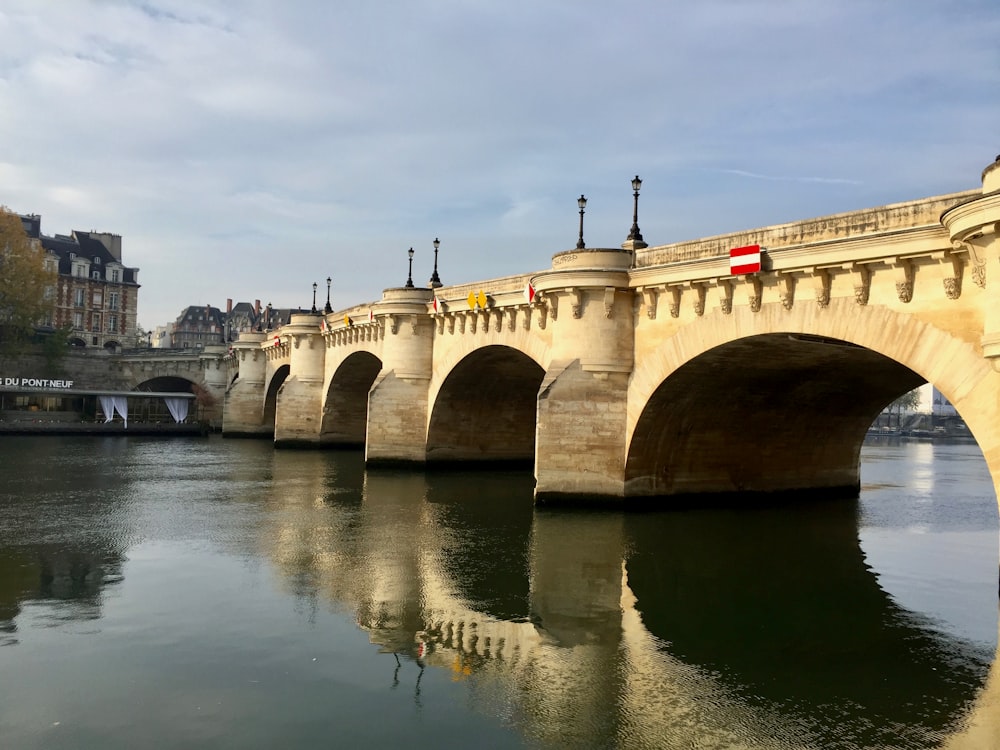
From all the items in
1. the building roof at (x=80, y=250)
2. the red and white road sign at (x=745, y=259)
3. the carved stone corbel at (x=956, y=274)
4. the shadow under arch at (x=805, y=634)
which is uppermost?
the building roof at (x=80, y=250)

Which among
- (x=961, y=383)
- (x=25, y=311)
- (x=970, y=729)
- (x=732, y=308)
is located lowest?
(x=970, y=729)

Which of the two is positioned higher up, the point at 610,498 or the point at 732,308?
the point at 732,308

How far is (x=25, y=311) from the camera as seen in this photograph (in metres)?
72.6

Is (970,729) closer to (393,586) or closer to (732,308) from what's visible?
(393,586)

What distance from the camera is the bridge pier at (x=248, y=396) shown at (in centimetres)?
6938

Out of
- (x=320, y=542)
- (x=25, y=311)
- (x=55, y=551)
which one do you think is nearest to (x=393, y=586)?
(x=320, y=542)

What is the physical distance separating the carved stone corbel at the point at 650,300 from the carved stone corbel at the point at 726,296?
324 cm

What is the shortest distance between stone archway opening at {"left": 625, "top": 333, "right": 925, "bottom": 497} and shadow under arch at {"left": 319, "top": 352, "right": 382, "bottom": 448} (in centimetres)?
2962

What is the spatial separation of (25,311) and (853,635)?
75645 millimetres

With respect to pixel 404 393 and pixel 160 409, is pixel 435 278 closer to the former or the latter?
pixel 404 393

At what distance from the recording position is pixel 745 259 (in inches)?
834

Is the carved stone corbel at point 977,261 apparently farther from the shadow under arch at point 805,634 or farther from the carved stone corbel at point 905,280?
the shadow under arch at point 805,634

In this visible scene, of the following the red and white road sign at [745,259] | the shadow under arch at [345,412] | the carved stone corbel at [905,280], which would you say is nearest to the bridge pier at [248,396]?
the shadow under arch at [345,412]

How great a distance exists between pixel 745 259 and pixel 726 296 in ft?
4.45
